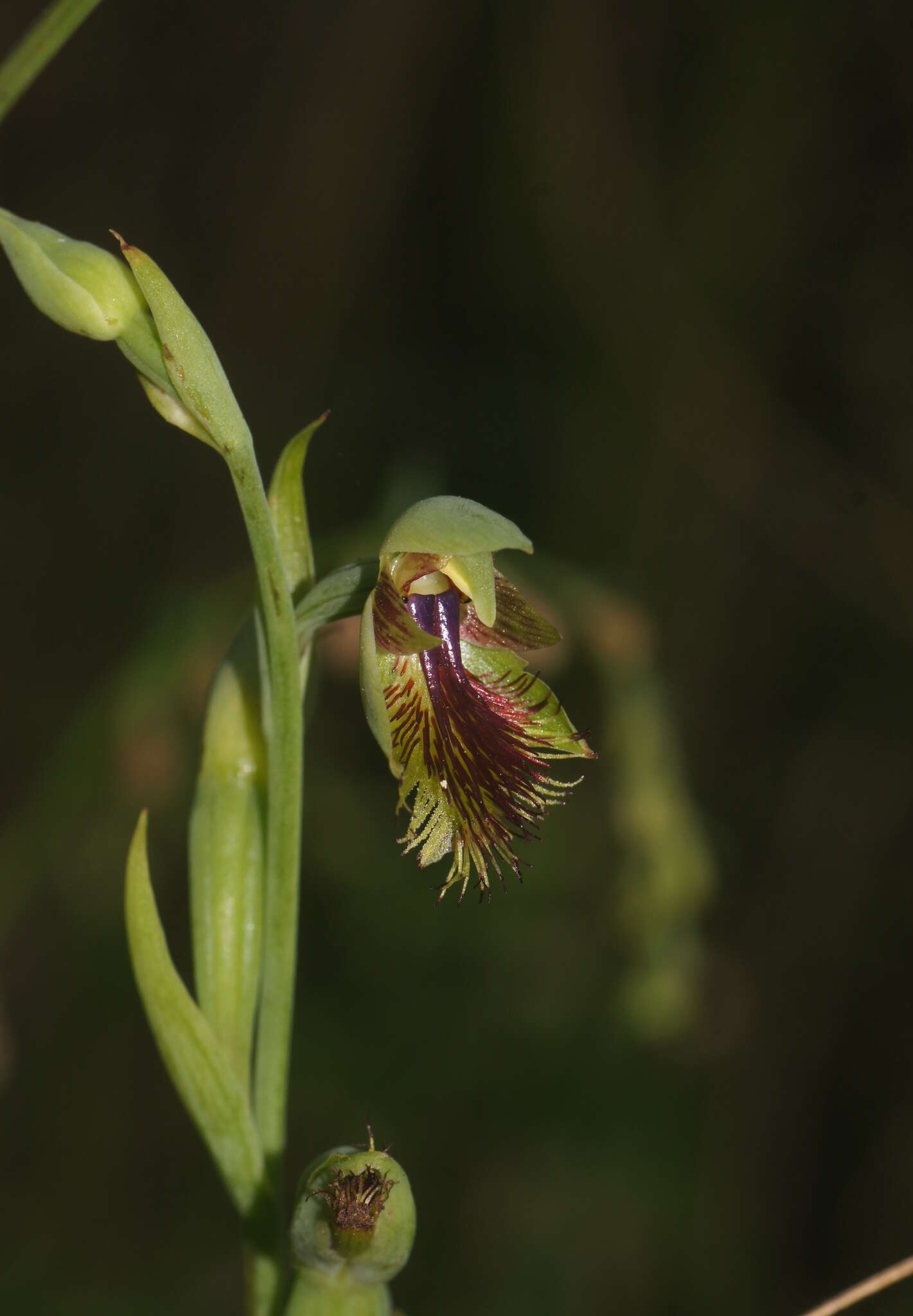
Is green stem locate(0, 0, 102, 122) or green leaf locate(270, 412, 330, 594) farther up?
green stem locate(0, 0, 102, 122)

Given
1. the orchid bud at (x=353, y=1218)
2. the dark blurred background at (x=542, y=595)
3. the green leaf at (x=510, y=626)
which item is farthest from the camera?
the dark blurred background at (x=542, y=595)

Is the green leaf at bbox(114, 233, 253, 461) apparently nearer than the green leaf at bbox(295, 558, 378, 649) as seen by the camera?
Yes

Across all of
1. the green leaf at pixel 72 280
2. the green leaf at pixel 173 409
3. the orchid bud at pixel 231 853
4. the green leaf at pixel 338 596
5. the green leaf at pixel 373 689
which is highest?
the green leaf at pixel 72 280

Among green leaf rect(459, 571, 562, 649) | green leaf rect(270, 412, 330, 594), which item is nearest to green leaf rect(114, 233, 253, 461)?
green leaf rect(270, 412, 330, 594)

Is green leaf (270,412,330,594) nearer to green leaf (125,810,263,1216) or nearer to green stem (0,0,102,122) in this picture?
green leaf (125,810,263,1216)

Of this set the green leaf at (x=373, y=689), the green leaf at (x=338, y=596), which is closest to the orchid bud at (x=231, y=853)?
the green leaf at (x=338, y=596)

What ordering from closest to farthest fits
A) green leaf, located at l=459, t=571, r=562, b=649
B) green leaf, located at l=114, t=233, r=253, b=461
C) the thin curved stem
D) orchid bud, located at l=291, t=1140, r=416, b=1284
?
orchid bud, located at l=291, t=1140, r=416, b=1284 → green leaf, located at l=114, t=233, r=253, b=461 → the thin curved stem → green leaf, located at l=459, t=571, r=562, b=649

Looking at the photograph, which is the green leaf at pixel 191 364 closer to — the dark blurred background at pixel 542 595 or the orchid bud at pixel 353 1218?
the orchid bud at pixel 353 1218
